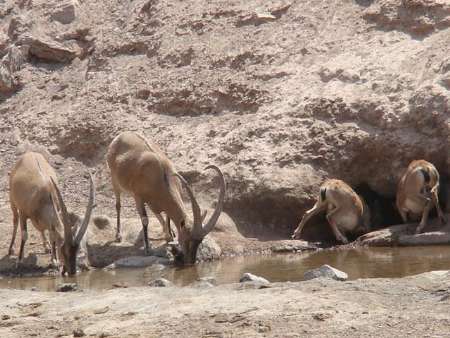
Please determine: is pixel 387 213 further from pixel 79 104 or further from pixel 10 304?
pixel 10 304

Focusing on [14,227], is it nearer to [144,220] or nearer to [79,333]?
[144,220]

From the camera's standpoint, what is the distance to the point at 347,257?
11453 mm

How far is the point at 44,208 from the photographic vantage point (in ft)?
38.7

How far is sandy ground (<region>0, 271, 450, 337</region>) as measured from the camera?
5.98 meters

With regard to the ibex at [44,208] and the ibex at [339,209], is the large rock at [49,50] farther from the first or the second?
the ibex at [339,209]

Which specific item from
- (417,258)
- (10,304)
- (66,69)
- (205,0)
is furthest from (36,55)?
(10,304)

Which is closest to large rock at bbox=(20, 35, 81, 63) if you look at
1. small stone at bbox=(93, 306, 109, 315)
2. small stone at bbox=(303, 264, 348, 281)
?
small stone at bbox=(303, 264, 348, 281)

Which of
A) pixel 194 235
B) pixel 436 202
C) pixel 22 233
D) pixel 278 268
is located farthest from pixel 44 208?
pixel 436 202

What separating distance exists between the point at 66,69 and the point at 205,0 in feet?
9.41

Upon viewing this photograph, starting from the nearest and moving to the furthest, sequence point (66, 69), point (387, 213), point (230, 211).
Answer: point (230, 211) → point (387, 213) → point (66, 69)

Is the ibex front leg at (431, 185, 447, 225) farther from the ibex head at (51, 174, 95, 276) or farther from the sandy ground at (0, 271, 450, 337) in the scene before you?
the sandy ground at (0, 271, 450, 337)

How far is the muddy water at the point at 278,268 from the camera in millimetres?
9727

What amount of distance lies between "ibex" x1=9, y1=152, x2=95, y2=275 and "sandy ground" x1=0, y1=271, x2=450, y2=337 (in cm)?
342

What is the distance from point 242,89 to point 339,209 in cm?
283
